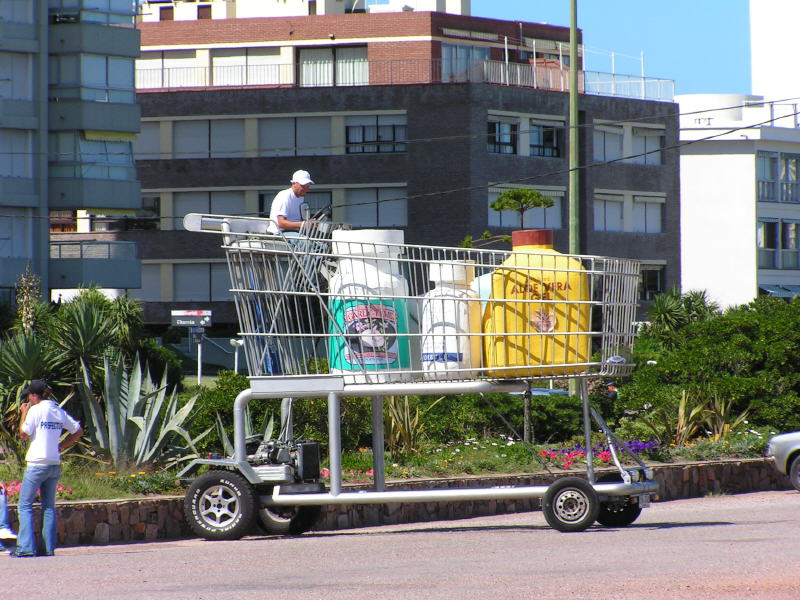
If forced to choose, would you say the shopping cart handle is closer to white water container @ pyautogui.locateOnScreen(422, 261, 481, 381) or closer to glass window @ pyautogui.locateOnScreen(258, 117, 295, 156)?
white water container @ pyautogui.locateOnScreen(422, 261, 481, 381)

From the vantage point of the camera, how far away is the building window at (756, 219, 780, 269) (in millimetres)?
71812

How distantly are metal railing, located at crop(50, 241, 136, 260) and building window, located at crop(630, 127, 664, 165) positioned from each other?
25.2 meters

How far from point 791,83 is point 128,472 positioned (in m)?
75.0

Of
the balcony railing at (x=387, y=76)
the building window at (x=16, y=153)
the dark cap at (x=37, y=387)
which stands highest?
the balcony railing at (x=387, y=76)

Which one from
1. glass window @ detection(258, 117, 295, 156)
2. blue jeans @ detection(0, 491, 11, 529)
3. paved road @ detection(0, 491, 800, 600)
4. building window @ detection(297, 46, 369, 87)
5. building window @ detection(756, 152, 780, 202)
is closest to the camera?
paved road @ detection(0, 491, 800, 600)

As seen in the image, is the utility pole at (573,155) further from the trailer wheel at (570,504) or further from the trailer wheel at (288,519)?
Result: the trailer wheel at (570,504)

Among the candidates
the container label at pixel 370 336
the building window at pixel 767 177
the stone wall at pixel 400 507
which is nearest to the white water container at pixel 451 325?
the container label at pixel 370 336

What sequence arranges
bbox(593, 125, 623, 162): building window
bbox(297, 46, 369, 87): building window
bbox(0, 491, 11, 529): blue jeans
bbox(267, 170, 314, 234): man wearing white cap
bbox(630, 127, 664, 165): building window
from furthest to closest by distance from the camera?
bbox(630, 127, 664, 165): building window, bbox(297, 46, 369, 87): building window, bbox(593, 125, 623, 162): building window, bbox(267, 170, 314, 234): man wearing white cap, bbox(0, 491, 11, 529): blue jeans

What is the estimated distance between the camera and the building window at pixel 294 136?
207ft

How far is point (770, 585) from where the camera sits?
832 cm

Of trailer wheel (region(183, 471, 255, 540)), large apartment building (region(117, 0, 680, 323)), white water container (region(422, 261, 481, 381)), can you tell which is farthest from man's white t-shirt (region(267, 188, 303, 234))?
large apartment building (region(117, 0, 680, 323))

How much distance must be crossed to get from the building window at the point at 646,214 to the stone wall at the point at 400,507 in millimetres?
51291

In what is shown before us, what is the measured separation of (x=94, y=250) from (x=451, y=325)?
44.4 metres

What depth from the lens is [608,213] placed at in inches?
2616
